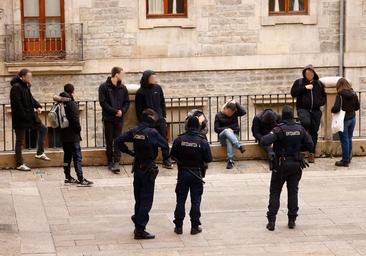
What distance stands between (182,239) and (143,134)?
4.67ft

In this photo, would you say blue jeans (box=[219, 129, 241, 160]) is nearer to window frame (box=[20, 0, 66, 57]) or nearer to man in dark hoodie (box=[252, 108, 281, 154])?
man in dark hoodie (box=[252, 108, 281, 154])

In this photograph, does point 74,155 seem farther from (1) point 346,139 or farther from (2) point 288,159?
(1) point 346,139

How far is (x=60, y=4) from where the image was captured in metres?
23.7

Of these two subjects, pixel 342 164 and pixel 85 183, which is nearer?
pixel 85 183

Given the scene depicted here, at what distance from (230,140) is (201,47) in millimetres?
6988

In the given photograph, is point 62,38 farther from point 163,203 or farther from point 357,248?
point 357,248

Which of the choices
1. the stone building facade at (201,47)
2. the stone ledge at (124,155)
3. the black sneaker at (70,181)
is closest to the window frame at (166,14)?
the stone building facade at (201,47)

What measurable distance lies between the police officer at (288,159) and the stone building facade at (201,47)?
10.6m

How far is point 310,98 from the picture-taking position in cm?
1773

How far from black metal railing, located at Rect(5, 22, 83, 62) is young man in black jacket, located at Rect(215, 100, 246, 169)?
22.6 feet

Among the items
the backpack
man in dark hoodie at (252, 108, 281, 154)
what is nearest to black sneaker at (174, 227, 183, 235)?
the backpack

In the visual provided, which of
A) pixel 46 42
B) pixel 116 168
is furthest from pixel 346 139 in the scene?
pixel 46 42

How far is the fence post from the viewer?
1842 centimetres

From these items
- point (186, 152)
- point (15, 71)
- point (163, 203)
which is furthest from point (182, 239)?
point (15, 71)
